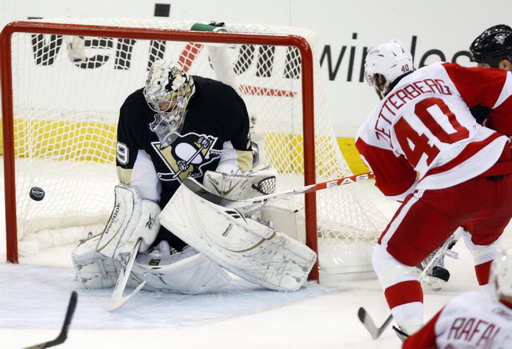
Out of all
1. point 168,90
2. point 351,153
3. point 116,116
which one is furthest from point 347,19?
point 168,90

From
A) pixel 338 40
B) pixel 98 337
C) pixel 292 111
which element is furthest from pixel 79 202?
pixel 338 40

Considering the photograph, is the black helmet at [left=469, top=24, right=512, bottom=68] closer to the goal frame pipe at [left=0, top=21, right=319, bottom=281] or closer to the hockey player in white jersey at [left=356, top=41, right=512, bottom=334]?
the goal frame pipe at [left=0, top=21, right=319, bottom=281]

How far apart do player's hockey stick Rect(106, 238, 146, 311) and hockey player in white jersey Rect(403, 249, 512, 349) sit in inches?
62.1

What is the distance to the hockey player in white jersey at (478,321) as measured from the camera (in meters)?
1.76

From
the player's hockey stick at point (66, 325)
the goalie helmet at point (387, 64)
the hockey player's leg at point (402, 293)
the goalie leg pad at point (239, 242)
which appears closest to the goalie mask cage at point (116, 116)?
the goalie leg pad at point (239, 242)

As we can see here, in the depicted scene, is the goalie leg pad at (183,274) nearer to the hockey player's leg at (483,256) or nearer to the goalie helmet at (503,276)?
the hockey player's leg at (483,256)

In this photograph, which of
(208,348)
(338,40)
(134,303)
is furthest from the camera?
(338,40)

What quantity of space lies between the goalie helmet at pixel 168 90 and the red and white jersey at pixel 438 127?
78cm

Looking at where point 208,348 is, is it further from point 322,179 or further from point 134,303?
point 322,179

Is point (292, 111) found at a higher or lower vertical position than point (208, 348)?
higher

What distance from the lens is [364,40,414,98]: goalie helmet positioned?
2.81 m

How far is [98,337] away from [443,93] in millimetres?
1209

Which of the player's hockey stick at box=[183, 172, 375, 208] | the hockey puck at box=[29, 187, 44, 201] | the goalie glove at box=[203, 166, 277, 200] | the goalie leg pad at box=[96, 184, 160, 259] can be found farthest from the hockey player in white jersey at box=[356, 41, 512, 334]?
the hockey puck at box=[29, 187, 44, 201]

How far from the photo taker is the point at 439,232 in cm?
262
